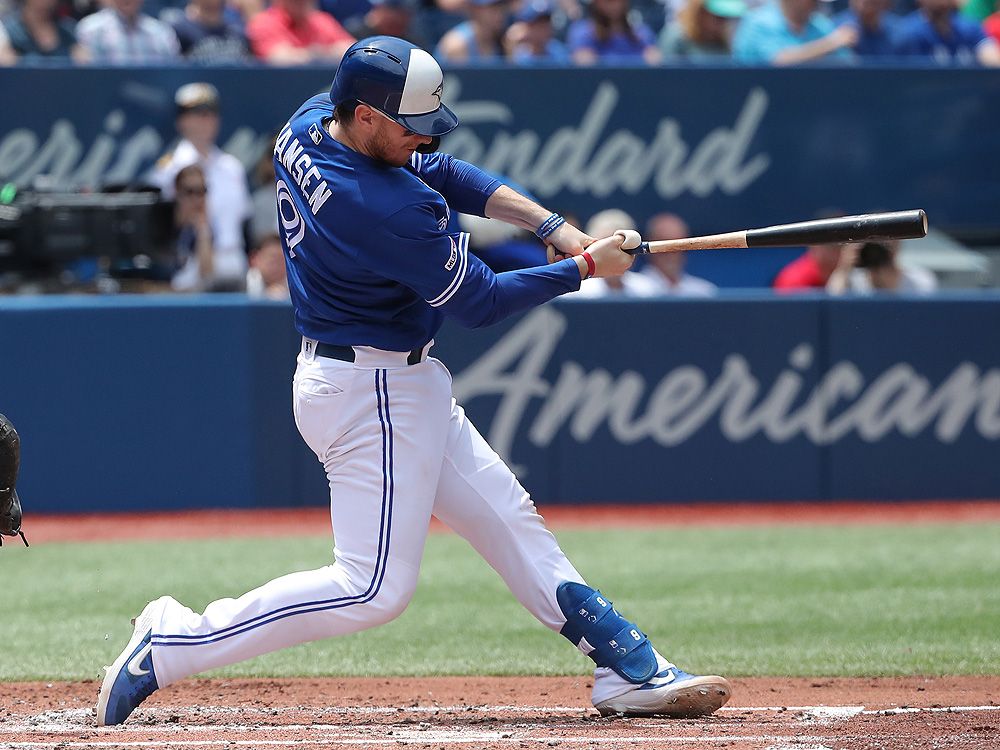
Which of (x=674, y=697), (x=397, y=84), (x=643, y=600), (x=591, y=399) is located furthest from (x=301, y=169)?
(x=591, y=399)

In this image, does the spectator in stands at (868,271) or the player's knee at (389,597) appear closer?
the player's knee at (389,597)

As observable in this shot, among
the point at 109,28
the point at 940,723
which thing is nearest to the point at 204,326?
the point at 109,28

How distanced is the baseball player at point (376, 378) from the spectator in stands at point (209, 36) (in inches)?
265

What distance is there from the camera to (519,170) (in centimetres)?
1091

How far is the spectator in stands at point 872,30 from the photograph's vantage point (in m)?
11.7

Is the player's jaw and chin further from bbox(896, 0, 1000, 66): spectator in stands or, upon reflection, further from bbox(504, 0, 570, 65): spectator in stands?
bbox(896, 0, 1000, 66): spectator in stands

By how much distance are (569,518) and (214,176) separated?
3.24 meters

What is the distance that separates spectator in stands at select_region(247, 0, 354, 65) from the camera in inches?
429

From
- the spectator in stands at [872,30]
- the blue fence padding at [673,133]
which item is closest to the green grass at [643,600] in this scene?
the blue fence padding at [673,133]

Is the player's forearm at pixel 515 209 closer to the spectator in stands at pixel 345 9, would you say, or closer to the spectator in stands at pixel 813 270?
the spectator in stands at pixel 813 270

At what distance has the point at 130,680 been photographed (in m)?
4.24

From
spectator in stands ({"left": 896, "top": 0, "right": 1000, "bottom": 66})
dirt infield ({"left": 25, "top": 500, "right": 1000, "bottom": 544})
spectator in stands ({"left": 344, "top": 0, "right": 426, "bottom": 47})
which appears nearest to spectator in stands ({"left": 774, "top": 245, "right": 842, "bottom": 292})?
dirt infield ({"left": 25, "top": 500, "right": 1000, "bottom": 544})

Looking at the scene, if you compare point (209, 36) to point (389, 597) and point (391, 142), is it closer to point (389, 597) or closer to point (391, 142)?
point (391, 142)

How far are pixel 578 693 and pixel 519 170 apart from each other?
6346 mm
